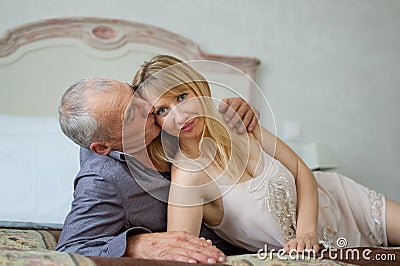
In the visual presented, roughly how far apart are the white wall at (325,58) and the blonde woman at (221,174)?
1.40 m

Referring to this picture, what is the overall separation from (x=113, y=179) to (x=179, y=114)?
21 centimetres

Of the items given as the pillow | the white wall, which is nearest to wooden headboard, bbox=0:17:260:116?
the white wall

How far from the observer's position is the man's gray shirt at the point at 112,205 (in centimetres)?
127

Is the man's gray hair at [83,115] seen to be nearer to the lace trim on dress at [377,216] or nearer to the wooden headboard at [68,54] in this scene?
the lace trim on dress at [377,216]

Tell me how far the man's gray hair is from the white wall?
5.20ft

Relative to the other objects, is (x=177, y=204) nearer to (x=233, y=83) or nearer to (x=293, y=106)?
(x=233, y=83)

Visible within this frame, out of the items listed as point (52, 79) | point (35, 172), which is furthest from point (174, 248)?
point (52, 79)

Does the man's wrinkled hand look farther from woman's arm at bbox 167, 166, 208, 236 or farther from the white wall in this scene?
the white wall

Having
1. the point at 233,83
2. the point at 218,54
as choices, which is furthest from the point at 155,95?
the point at 218,54

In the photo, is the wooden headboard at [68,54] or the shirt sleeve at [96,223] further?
the wooden headboard at [68,54]

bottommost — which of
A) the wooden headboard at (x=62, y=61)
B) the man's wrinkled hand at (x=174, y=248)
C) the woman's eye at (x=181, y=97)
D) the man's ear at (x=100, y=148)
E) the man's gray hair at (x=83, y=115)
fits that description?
the man's wrinkled hand at (x=174, y=248)

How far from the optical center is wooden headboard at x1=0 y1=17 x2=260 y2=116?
2648 millimetres

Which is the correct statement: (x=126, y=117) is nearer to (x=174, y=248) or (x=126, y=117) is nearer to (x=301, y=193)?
(x=174, y=248)

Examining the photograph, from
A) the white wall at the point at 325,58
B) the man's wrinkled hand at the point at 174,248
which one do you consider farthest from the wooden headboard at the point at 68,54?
the man's wrinkled hand at the point at 174,248
